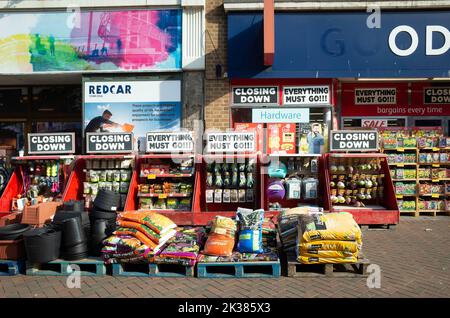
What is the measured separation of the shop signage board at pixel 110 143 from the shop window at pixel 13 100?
538 centimetres

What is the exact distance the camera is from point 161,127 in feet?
36.3

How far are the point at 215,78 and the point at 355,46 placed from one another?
393 cm

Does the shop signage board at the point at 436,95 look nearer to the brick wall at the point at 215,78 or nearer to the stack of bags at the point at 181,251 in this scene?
the brick wall at the point at 215,78

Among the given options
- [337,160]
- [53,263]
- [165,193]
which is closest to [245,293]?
[53,263]

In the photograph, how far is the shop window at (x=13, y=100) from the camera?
1284cm

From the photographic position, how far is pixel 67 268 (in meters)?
5.77

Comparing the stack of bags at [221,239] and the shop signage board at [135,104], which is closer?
the stack of bags at [221,239]

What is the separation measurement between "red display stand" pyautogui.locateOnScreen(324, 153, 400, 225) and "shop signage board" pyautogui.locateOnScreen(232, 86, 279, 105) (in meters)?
2.88

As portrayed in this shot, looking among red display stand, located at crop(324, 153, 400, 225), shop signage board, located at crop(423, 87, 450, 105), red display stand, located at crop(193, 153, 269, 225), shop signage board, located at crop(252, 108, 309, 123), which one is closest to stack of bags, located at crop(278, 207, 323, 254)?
red display stand, located at crop(193, 153, 269, 225)

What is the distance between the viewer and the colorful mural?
11.0 metres

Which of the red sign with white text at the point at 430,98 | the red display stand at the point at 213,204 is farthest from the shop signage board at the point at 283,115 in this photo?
the red sign with white text at the point at 430,98

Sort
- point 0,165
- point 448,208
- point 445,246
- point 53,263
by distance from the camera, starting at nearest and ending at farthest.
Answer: point 53,263 < point 445,246 < point 448,208 < point 0,165

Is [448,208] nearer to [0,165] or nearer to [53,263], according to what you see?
[53,263]

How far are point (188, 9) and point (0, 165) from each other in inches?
294
